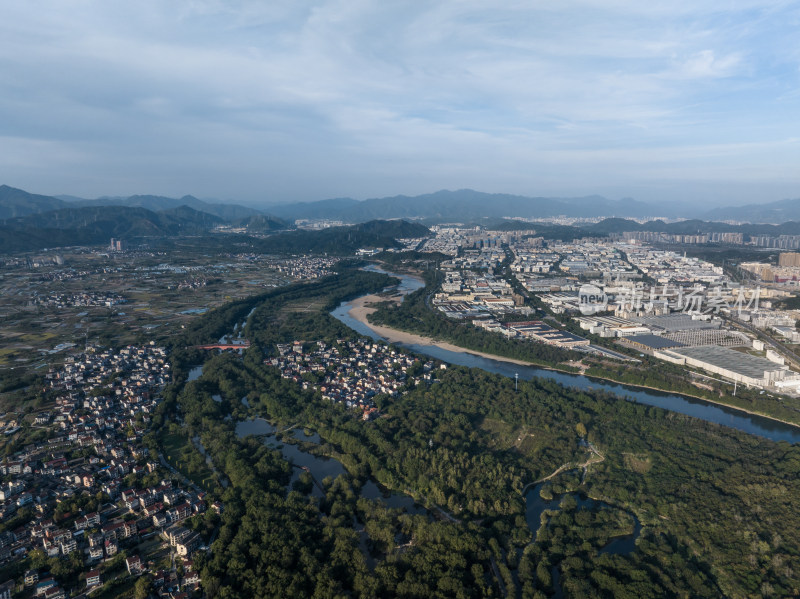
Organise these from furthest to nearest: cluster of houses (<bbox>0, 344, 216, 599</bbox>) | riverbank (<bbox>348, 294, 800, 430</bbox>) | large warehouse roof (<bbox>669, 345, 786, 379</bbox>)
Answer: large warehouse roof (<bbox>669, 345, 786, 379</bbox>) < riverbank (<bbox>348, 294, 800, 430</bbox>) < cluster of houses (<bbox>0, 344, 216, 599</bbox>)

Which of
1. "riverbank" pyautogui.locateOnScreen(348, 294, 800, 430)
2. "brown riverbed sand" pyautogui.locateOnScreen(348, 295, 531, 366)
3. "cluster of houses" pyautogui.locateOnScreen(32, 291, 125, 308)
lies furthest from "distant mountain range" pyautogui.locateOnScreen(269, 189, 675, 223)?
"brown riverbed sand" pyautogui.locateOnScreen(348, 295, 531, 366)

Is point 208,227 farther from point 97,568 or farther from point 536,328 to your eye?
point 97,568

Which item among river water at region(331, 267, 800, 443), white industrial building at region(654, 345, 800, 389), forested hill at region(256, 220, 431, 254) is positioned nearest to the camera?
river water at region(331, 267, 800, 443)

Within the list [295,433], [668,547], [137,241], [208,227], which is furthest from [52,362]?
[208,227]

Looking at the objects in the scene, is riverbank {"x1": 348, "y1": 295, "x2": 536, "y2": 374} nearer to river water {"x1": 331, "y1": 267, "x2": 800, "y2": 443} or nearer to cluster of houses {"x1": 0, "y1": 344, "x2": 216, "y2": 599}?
river water {"x1": 331, "y1": 267, "x2": 800, "y2": 443}

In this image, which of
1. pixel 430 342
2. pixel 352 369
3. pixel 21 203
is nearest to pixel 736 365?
pixel 430 342

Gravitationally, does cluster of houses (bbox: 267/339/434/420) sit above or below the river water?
above
